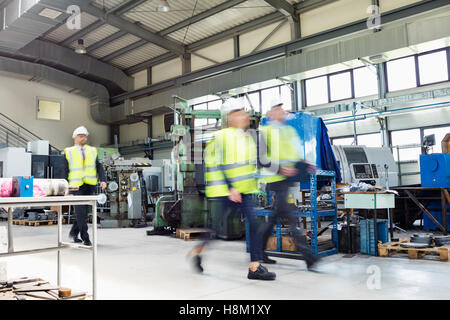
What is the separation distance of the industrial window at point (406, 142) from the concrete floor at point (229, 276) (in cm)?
720

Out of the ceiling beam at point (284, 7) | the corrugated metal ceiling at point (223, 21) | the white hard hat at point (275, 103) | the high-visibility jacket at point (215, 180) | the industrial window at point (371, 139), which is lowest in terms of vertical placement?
the high-visibility jacket at point (215, 180)

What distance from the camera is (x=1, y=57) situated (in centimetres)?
1534

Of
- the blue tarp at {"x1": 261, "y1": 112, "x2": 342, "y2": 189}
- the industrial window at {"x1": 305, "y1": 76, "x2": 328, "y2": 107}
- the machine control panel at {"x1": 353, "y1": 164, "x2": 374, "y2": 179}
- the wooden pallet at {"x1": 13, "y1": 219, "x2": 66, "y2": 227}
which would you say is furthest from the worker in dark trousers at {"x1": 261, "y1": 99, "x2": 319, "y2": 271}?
the industrial window at {"x1": 305, "y1": 76, "x2": 328, "y2": 107}

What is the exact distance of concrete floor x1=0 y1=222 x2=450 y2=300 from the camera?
10.5 feet

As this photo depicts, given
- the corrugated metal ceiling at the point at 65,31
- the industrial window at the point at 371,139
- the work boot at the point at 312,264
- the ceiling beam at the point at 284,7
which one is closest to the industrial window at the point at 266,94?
the ceiling beam at the point at 284,7

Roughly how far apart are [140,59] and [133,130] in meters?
3.73

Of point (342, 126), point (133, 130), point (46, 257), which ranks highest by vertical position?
point (133, 130)

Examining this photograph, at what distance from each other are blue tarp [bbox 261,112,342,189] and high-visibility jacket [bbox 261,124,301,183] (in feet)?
1.95

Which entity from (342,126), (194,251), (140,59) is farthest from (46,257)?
(140,59)

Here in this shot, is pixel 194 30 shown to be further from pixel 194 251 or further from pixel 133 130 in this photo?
pixel 194 251

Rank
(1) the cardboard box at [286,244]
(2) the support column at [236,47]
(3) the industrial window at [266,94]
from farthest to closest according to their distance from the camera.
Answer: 1. (2) the support column at [236,47]
2. (3) the industrial window at [266,94]
3. (1) the cardboard box at [286,244]

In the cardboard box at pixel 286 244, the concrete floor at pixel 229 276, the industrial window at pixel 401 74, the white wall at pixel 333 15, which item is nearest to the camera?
the concrete floor at pixel 229 276

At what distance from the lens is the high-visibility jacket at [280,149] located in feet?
13.4

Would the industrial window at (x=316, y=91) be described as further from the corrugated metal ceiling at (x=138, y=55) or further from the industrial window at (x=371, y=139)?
the corrugated metal ceiling at (x=138, y=55)
